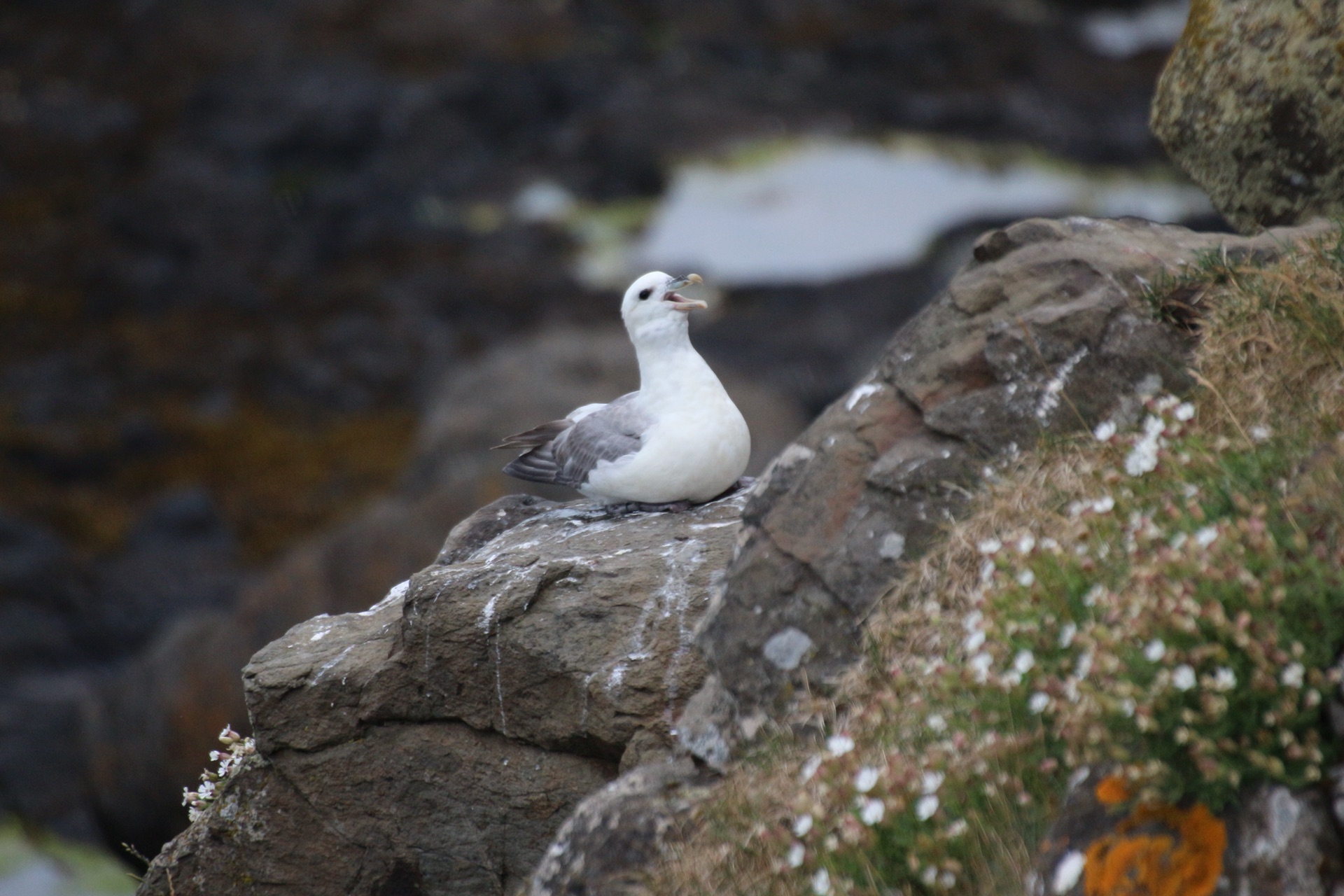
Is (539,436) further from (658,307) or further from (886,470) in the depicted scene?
(886,470)

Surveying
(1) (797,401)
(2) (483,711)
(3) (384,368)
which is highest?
(2) (483,711)

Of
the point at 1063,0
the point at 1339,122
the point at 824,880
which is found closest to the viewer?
the point at 824,880

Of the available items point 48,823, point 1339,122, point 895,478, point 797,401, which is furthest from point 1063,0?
point 48,823

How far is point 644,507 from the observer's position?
Result: 569 cm

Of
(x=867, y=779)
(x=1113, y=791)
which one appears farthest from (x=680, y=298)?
(x=1113, y=791)

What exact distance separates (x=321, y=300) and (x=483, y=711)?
1111cm

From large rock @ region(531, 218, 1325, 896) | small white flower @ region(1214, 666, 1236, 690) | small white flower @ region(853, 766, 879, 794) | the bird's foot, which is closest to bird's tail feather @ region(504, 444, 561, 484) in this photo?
the bird's foot

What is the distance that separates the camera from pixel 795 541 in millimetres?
3932

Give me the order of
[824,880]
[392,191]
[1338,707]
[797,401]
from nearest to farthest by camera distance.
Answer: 1. [1338,707]
2. [824,880]
3. [797,401]
4. [392,191]

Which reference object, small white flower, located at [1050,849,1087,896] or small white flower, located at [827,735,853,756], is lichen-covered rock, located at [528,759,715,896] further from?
small white flower, located at [1050,849,1087,896]

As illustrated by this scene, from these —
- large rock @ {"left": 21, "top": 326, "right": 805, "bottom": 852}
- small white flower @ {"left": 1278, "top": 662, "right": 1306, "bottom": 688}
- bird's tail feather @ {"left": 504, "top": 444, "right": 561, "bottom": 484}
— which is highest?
small white flower @ {"left": 1278, "top": 662, "right": 1306, "bottom": 688}

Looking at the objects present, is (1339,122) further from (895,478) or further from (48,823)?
(48,823)

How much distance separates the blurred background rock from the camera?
13.3 metres

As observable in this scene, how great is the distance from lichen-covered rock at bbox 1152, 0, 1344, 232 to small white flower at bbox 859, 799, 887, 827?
3.24 meters
